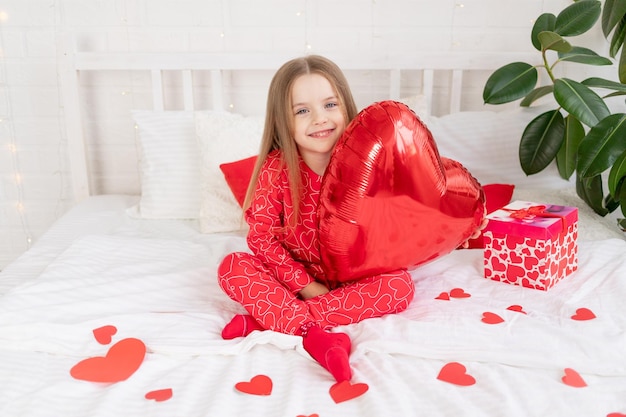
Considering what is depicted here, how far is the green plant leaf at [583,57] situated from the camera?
1.72 meters

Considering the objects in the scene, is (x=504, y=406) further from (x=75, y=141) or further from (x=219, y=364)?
(x=75, y=141)

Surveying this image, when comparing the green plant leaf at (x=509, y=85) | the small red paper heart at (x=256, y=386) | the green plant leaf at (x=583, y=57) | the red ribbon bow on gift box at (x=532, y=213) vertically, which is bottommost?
the small red paper heart at (x=256, y=386)

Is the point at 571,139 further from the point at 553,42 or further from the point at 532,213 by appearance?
the point at 532,213

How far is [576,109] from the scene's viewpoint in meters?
1.63

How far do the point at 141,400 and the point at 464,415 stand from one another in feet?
1.58

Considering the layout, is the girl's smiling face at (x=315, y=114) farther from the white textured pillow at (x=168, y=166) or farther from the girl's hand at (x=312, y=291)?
the white textured pillow at (x=168, y=166)

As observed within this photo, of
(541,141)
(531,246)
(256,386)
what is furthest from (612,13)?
(256,386)

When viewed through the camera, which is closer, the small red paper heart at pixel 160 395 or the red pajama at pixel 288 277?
the small red paper heart at pixel 160 395

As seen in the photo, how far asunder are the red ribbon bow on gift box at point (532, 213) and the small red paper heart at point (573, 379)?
0.50 m

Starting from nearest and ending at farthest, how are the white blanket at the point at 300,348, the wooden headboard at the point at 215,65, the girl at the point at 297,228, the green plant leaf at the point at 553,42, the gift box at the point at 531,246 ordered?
the white blanket at the point at 300,348, the girl at the point at 297,228, the gift box at the point at 531,246, the green plant leaf at the point at 553,42, the wooden headboard at the point at 215,65

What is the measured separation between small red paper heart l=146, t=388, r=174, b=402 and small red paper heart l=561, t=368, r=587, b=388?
615 mm

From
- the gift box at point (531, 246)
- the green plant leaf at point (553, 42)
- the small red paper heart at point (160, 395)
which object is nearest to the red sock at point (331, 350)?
the small red paper heart at point (160, 395)

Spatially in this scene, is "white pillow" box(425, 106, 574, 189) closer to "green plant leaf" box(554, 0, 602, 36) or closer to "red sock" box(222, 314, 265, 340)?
"green plant leaf" box(554, 0, 602, 36)

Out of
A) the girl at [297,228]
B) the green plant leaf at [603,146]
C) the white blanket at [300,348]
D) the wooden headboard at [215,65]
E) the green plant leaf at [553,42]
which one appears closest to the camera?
the white blanket at [300,348]
